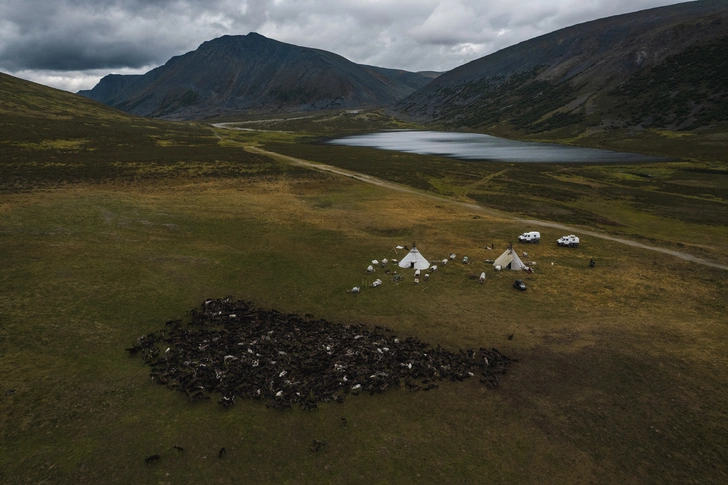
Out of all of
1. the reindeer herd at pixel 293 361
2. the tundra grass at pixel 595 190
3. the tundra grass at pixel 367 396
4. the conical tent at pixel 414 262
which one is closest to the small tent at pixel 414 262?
the conical tent at pixel 414 262

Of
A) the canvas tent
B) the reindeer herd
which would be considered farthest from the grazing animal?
the canvas tent

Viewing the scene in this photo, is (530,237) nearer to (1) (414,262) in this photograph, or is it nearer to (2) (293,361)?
(1) (414,262)

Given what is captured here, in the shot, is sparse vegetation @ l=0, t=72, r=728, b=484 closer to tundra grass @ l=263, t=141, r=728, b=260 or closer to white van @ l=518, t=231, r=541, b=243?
tundra grass @ l=263, t=141, r=728, b=260

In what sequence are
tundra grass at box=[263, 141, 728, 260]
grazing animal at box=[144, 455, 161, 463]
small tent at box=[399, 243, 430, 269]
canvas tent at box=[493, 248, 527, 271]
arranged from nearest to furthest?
1. grazing animal at box=[144, 455, 161, 463]
2. small tent at box=[399, 243, 430, 269]
3. canvas tent at box=[493, 248, 527, 271]
4. tundra grass at box=[263, 141, 728, 260]

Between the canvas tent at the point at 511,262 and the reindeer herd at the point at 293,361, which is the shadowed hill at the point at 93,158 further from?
the canvas tent at the point at 511,262

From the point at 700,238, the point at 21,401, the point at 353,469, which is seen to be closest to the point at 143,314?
the point at 21,401

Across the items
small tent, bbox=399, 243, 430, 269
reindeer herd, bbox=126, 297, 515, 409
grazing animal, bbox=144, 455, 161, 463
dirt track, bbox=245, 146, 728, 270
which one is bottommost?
grazing animal, bbox=144, 455, 161, 463

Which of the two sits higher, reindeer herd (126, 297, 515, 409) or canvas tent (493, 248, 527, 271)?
canvas tent (493, 248, 527, 271)

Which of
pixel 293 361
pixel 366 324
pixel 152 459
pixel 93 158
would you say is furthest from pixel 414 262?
pixel 93 158

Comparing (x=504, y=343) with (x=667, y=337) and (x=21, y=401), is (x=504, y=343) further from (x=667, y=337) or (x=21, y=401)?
(x=21, y=401)
